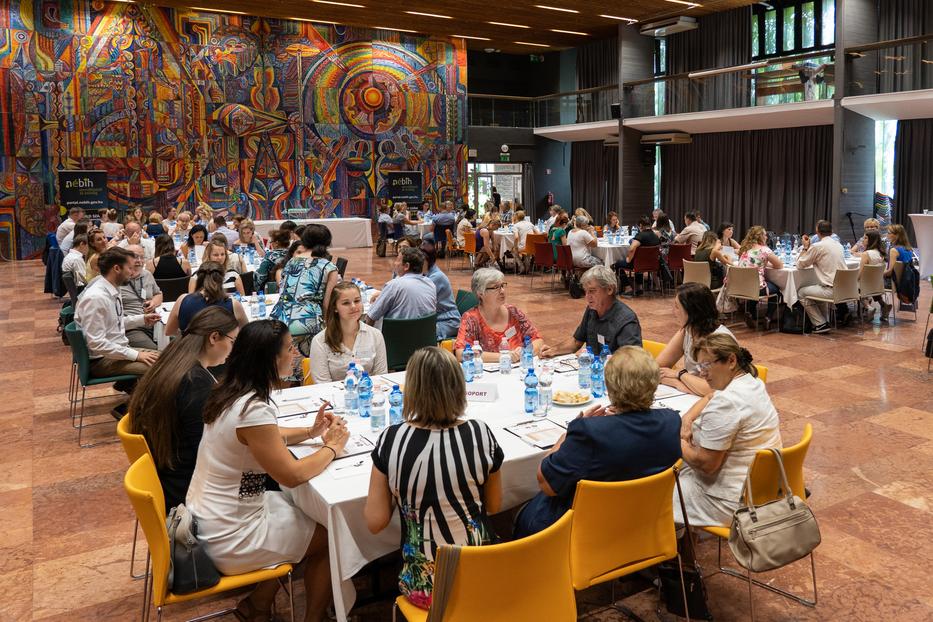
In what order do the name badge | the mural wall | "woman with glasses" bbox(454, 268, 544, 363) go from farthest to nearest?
1. the mural wall
2. "woman with glasses" bbox(454, 268, 544, 363)
3. the name badge

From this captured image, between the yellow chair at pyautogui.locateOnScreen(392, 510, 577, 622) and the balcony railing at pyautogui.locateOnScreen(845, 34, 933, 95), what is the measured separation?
13059 millimetres

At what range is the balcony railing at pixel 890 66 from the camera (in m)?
12.6

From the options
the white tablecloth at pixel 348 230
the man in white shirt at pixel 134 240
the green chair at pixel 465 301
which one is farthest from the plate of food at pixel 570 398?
the white tablecloth at pixel 348 230

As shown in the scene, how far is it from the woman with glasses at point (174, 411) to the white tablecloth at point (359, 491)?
47 cm

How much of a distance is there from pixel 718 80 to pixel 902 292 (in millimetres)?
8690

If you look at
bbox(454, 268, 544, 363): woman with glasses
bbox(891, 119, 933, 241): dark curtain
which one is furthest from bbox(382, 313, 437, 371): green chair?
bbox(891, 119, 933, 241): dark curtain

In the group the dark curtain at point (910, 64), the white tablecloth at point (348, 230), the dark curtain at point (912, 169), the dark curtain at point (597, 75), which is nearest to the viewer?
the dark curtain at point (910, 64)

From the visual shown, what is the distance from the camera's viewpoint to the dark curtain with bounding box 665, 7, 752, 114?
1633 cm

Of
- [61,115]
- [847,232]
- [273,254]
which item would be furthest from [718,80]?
[61,115]

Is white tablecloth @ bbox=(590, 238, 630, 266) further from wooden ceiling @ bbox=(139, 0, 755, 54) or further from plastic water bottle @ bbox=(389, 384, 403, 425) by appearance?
plastic water bottle @ bbox=(389, 384, 403, 425)

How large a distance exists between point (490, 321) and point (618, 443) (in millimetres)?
2267

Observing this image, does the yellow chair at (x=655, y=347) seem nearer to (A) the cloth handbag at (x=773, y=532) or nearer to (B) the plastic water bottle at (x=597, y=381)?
(B) the plastic water bottle at (x=597, y=381)

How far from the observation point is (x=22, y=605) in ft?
11.0

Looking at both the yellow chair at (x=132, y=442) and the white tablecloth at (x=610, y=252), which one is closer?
the yellow chair at (x=132, y=442)
